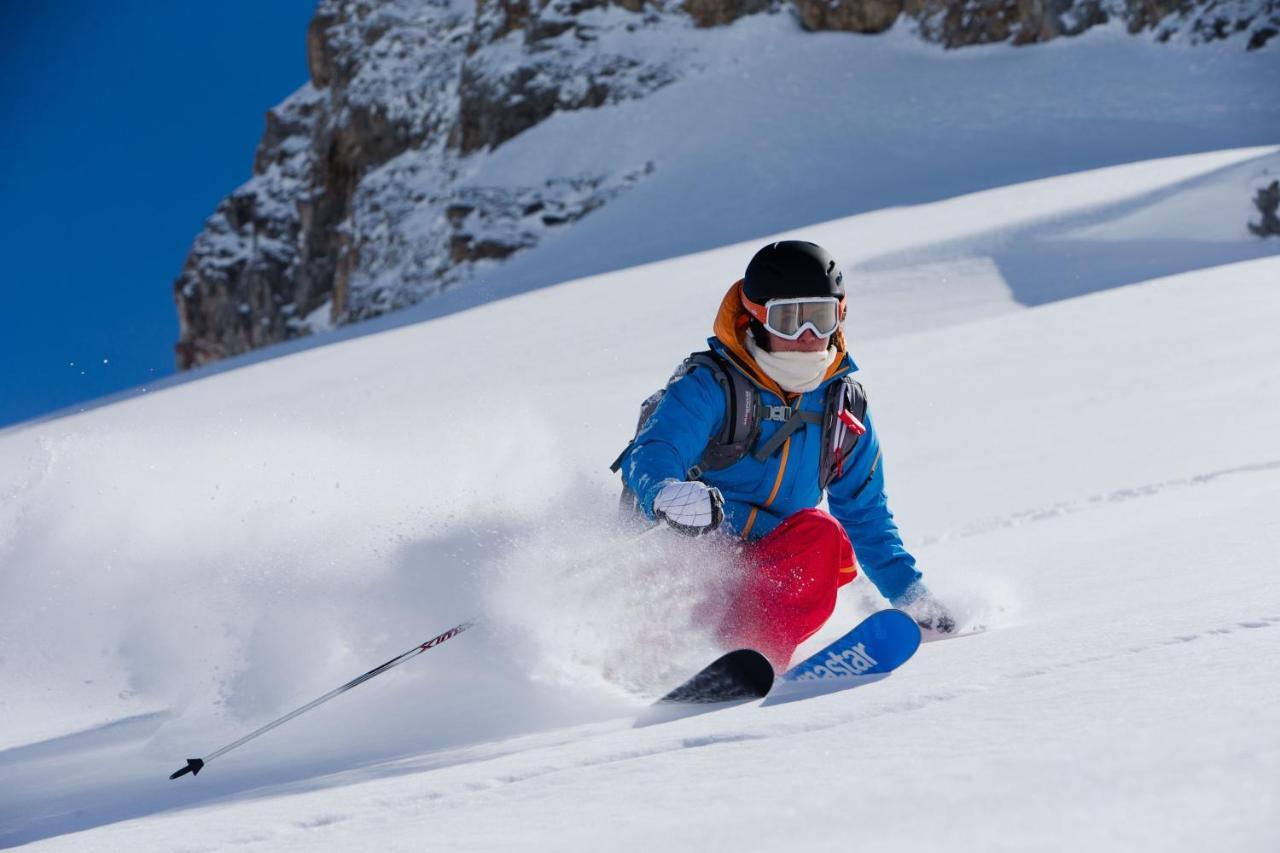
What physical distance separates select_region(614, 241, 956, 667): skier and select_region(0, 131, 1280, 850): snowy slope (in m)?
0.22

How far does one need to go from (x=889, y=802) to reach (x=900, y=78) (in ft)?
106

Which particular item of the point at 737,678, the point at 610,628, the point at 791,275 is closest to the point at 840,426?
the point at 791,275

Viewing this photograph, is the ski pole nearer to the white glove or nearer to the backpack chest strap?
the white glove

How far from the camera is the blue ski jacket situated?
367cm

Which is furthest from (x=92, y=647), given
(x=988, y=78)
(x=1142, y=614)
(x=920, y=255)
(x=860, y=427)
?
(x=988, y=78)

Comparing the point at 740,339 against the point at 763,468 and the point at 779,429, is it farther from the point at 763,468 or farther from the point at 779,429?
the point at 763,468

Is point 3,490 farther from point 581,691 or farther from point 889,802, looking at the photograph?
point 889,802

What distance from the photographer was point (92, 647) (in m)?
4.83

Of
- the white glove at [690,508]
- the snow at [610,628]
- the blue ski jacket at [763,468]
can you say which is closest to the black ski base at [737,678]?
the snow at [610,628]

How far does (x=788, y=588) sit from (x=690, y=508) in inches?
23.2

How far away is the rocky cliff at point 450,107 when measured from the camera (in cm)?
3206

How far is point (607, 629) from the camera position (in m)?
3.82

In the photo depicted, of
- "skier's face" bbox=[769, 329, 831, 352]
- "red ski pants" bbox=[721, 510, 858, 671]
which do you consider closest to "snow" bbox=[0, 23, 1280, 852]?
"red ski pants" bbox=[721, 510, 858, 671]

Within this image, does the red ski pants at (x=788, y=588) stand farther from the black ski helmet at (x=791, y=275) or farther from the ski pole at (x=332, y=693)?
the ski pole at (x=332, y=693)
